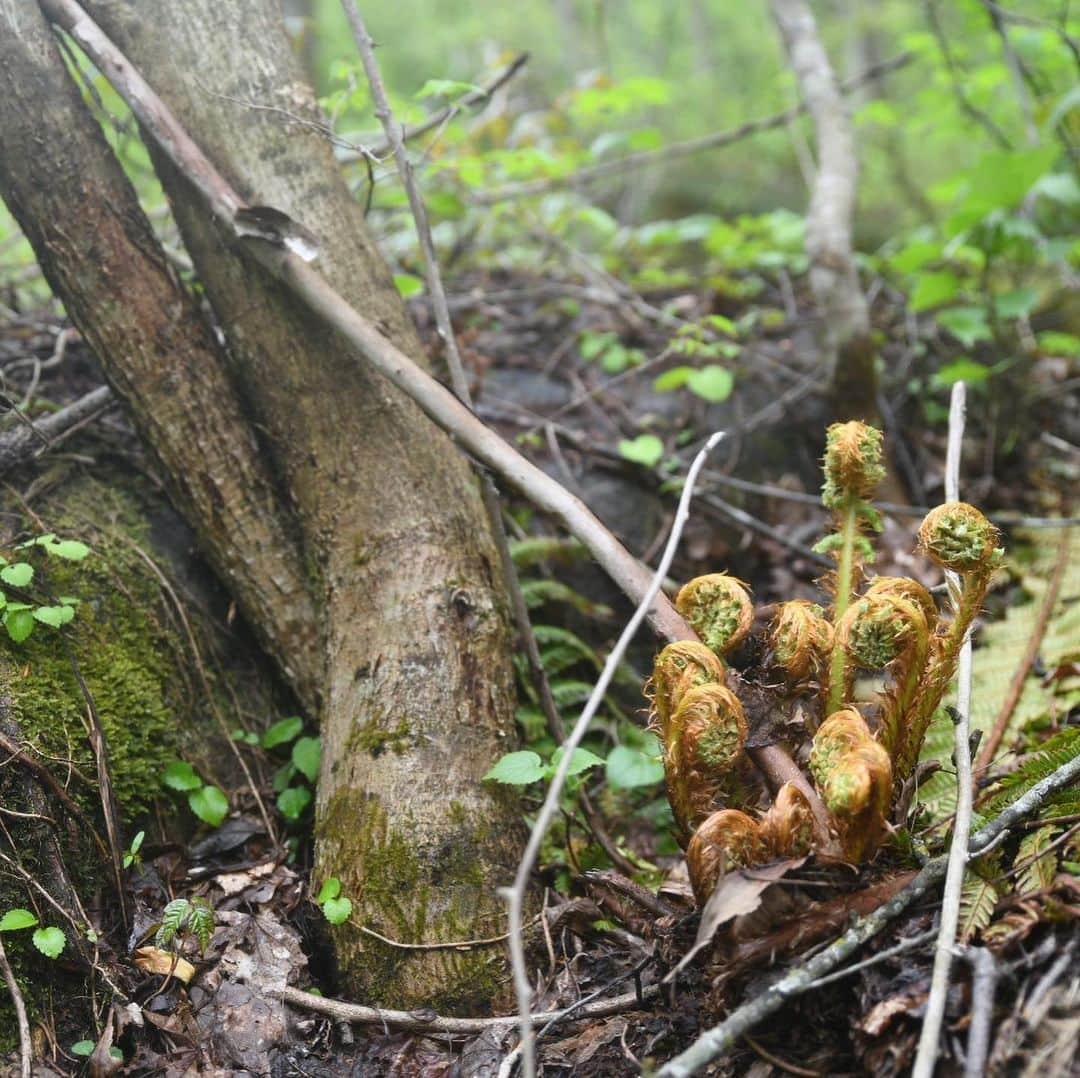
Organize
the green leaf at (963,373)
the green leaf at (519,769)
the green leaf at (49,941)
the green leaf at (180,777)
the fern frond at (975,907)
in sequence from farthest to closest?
the green leaf at (963,373) < the green leaf at (180,777) < the green leaf at (519,769) < the green leaf at (49,941) < the fern frond at (975,907)

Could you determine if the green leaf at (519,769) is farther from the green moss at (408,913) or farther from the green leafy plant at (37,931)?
the green leafy plant at (37,931)

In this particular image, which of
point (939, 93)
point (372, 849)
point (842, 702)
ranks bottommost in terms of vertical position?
point (372, 849)

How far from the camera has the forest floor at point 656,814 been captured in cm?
141

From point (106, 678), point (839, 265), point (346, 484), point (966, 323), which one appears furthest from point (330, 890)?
point (966, 323)

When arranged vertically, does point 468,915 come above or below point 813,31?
below

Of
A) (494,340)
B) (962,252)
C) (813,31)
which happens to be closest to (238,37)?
(494,340)

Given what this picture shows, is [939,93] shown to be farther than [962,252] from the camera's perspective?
Yes

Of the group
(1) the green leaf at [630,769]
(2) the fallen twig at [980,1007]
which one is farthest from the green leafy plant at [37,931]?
(2) the fallen twig at [980,1007]

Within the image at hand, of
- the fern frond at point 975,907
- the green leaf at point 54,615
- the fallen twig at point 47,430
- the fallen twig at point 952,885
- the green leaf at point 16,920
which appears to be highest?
the fallen twig at point 47,430

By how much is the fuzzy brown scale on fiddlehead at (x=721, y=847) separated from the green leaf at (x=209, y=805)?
1325 mm

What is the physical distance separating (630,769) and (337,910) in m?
0.89

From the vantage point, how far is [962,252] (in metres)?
5.02

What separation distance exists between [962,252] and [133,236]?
4457 mm

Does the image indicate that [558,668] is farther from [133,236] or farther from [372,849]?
[133,236]
